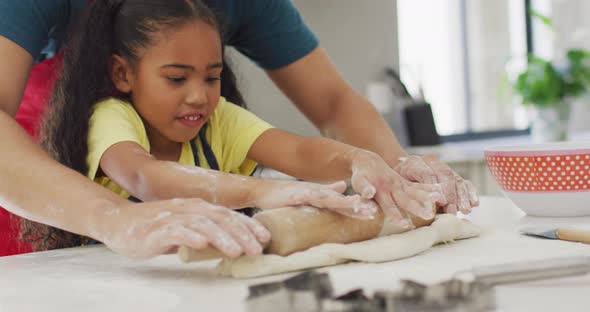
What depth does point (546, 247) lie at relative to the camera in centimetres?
77

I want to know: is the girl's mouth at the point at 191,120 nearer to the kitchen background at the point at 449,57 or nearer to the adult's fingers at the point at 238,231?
the adult's fingers at the point at 238,231

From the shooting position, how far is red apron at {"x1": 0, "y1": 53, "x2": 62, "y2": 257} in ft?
4.15

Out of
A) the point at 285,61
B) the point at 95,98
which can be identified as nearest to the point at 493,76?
the point at 285,61

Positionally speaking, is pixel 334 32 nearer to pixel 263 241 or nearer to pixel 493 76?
pixel 493 76

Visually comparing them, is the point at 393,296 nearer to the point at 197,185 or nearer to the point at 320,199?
the point at 320,199

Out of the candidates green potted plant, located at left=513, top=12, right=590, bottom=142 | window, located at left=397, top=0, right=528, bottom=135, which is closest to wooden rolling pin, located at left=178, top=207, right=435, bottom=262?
window, located at left=397, top=0, right=528, bottom=135

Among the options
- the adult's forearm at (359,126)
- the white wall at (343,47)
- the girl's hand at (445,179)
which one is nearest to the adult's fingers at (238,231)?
the girl's hand at (445,179)

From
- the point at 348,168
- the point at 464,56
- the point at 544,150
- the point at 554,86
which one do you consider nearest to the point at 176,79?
the point at 348,168

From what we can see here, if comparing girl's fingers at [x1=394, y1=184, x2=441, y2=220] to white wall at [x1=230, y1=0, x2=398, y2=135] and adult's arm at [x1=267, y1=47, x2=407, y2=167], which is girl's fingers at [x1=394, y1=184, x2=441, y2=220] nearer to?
adult's arm at [x1=267, y1=47, x2=407, y2=167]

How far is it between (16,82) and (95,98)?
16cm

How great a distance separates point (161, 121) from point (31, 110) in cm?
40

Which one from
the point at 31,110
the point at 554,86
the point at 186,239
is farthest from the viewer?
the point at 554,86

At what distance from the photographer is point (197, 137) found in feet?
4.15

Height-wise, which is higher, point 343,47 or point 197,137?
point 343,47
